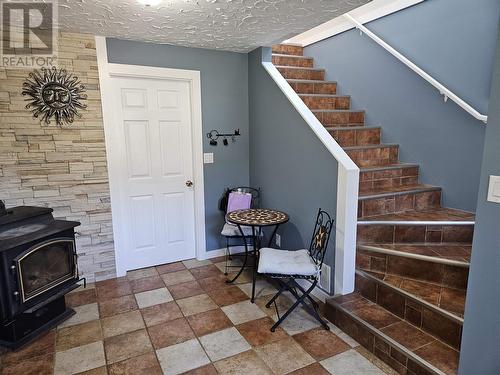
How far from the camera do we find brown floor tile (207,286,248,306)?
2758 millimetres

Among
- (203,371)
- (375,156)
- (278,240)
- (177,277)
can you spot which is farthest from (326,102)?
(203,371)

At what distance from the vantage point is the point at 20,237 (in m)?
2.10

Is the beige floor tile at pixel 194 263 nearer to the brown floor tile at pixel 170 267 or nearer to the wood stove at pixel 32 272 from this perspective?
the brown floor tile at pixel 170 267

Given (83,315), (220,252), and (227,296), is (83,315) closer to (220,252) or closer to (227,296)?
(227,296)

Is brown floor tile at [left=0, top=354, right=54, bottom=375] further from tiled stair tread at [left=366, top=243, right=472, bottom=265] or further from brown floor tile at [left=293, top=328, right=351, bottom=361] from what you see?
tiled stair tread at [left=366, top=243, right=472, bottom=265]

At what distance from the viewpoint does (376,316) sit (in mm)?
2184

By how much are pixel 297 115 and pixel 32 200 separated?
2.44 m

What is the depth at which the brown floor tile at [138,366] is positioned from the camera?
194cm

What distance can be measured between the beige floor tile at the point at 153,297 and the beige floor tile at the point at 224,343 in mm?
685

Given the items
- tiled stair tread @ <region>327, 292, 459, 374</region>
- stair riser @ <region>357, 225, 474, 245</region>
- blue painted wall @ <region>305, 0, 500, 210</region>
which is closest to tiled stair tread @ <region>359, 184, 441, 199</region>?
blue painted wall @ <region>305, 0, 500, 210</region>

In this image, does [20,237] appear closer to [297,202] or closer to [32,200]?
[32,200]

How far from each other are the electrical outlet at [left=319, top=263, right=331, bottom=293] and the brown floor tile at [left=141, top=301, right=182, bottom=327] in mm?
1196

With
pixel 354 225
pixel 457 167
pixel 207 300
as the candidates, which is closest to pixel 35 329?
pixel 207 300

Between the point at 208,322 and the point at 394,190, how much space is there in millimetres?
2028
